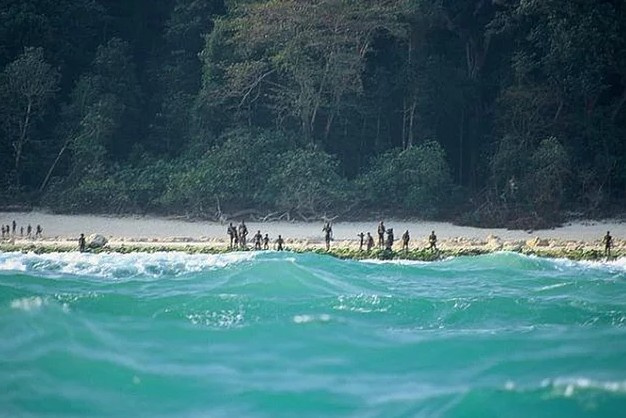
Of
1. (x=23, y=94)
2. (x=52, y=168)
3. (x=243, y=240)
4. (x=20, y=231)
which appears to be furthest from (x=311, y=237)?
(x=23, y=94)

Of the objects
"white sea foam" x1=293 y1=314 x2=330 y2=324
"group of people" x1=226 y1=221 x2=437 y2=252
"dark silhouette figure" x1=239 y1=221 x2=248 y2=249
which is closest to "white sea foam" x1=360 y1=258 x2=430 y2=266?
"group of people" x1=226 y1=221 x2=437 y2=252

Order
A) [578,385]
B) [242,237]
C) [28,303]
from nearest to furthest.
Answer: [578,385], [28,303], [242,237]

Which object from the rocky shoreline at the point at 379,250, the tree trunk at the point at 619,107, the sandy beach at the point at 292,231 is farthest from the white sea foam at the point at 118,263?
the tree trunk at the point at 619,107

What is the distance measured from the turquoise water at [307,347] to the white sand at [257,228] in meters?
10.2

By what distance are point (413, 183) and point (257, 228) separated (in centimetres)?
572

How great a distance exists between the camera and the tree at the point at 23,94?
31.5m

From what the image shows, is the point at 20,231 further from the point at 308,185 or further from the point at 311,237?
the point at 311,237

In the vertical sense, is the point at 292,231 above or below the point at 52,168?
below

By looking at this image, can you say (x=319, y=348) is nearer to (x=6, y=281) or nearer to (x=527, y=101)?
(x=6, y=281)

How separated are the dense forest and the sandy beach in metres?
0.79

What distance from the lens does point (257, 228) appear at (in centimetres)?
2902

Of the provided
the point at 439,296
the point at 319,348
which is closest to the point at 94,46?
the point at 439,296

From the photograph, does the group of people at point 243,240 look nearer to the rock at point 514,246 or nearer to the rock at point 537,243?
the rock at point 514,246

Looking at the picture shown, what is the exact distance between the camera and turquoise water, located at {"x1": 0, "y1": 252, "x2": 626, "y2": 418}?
8047 millimetres
